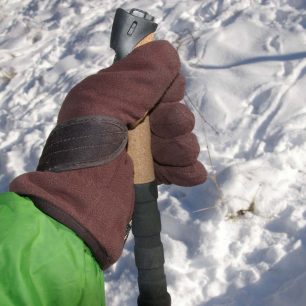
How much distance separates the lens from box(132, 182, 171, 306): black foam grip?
129 cm

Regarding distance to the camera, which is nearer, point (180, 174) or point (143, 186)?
point (143, 186)

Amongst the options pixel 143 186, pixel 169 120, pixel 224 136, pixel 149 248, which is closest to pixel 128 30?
pixel 169 120

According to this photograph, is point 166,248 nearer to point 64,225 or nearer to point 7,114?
point 64,225

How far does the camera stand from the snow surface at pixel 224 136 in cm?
183

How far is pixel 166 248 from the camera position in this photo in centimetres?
201

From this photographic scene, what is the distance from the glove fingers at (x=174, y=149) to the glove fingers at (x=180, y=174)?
35 mm

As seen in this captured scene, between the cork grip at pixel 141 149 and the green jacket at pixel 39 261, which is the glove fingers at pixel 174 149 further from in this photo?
the green jacket at pixel 39 261

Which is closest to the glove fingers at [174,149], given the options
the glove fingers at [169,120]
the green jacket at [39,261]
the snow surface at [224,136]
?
the glove fingers at [169,120]

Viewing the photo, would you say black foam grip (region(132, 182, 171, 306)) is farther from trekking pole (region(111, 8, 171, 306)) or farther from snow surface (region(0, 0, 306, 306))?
snow surface (region(0, 0, 306, 306))

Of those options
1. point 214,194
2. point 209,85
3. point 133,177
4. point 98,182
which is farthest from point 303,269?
point 209,85

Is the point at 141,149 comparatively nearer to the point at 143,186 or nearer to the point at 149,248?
the point at 143,186

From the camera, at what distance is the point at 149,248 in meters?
1.34

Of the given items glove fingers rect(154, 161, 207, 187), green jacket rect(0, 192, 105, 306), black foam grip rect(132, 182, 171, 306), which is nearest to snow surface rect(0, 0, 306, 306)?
black foam grip rect(132, 182, 171, 306)

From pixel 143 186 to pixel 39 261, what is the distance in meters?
0.41
